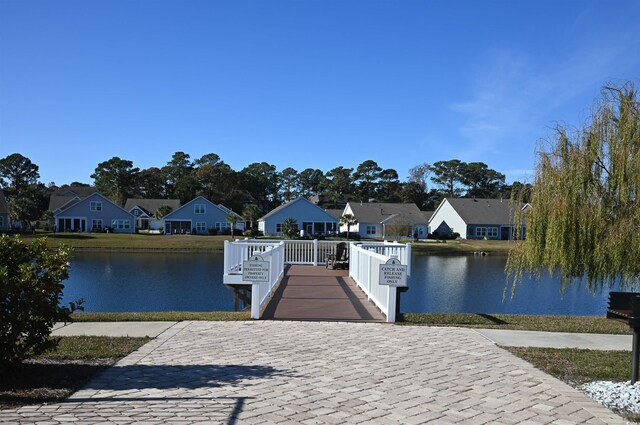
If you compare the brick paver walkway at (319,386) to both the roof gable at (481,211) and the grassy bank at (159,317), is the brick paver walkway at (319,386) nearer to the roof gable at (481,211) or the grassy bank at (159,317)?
the grassy bank at (159,317)

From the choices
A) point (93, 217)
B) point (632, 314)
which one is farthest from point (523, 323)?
point (93, 217)

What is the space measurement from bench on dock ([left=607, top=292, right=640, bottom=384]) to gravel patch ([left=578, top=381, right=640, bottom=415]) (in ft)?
0.76

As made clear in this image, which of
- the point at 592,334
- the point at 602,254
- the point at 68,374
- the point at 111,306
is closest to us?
the point at 68,374

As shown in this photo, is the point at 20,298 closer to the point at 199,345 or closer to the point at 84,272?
the point at 199,345

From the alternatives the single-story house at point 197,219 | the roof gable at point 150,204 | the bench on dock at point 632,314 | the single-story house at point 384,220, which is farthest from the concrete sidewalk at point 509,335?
the roof gable at point 150,204

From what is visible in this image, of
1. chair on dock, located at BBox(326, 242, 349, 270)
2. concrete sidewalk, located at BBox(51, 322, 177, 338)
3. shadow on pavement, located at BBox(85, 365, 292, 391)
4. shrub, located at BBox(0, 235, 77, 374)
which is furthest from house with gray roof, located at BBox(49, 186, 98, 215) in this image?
shadow on pavement, located at BBox(85, 365, 292, 391)

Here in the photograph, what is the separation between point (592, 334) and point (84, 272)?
93.8ft

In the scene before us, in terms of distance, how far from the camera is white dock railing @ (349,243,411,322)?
10.4m

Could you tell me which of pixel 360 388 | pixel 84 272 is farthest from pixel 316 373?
pixel 84 272

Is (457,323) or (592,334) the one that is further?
(457,323)

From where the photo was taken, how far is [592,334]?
9617 mm

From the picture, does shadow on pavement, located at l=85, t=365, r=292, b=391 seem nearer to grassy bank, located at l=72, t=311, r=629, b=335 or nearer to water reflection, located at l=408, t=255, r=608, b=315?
grassy bank, located at l=72, t=311, r=629, b=335

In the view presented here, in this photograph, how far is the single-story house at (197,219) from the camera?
2606 inches

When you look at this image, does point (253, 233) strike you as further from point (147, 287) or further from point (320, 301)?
point (320, 301)
